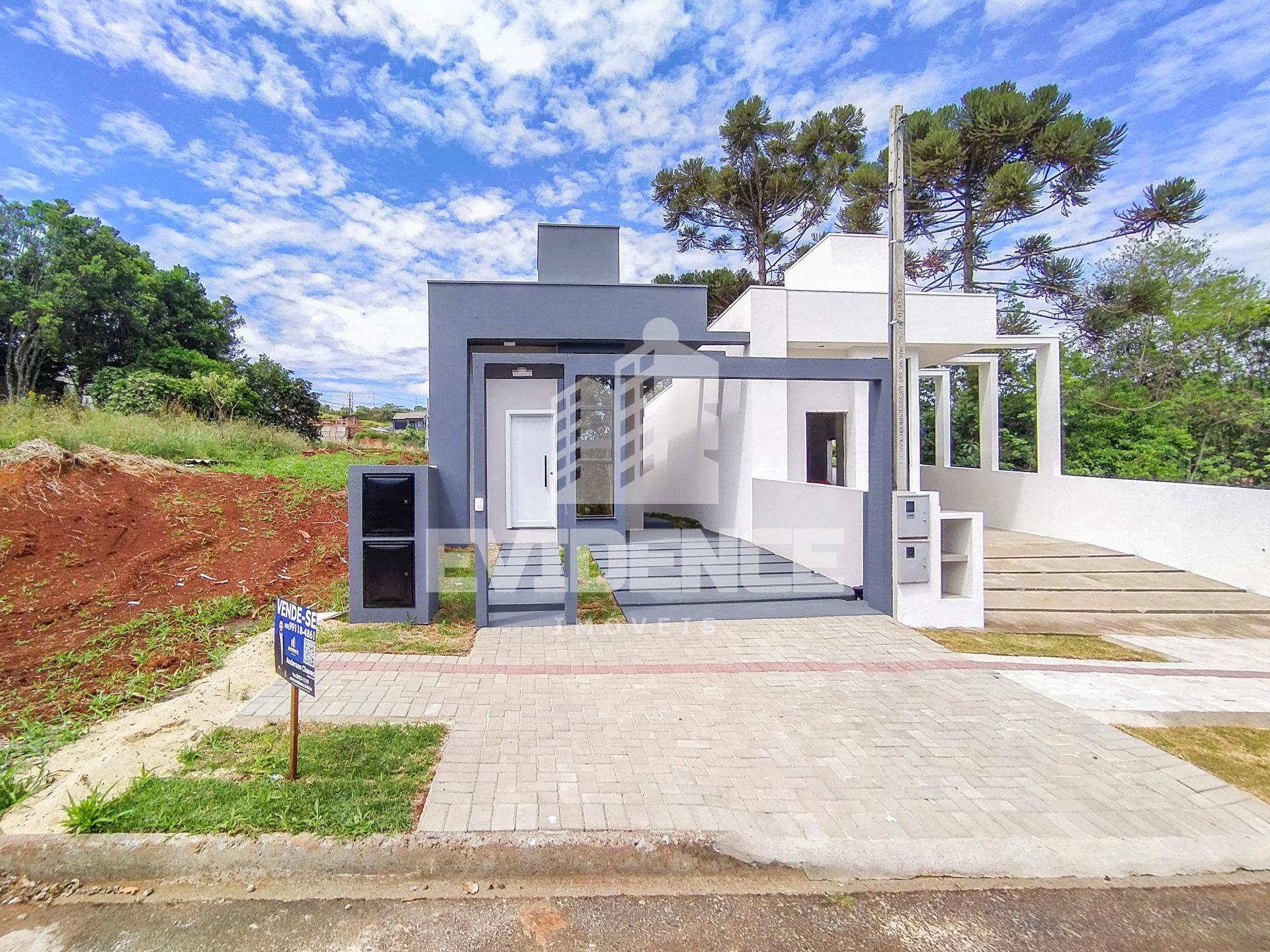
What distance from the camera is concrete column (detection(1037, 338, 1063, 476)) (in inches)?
429

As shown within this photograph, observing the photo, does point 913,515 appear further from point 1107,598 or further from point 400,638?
point 400,638

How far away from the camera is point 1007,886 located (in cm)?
248

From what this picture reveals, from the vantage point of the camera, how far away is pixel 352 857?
246 cm

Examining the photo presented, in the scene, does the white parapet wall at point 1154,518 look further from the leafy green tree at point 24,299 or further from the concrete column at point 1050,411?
the leafy green tree at point 24,299

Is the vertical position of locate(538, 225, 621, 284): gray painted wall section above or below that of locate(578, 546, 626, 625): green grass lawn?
above

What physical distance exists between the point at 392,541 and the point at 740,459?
6432 millimetres

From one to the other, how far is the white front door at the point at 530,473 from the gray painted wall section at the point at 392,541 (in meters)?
4.25

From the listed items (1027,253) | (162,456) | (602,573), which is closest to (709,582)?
(602,573)

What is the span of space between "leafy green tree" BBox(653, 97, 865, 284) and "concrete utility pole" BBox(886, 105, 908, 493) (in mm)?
15843

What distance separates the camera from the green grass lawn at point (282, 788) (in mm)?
2557

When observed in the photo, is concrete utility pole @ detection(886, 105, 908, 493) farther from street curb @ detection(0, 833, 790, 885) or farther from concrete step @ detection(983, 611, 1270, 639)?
street curb @ detection(0, 833, 790, 885)

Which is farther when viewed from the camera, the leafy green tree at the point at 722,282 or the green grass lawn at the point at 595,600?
the leafy green tree at the point at 722,282

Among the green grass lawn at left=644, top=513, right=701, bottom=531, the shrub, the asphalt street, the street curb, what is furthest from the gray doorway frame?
the shrub

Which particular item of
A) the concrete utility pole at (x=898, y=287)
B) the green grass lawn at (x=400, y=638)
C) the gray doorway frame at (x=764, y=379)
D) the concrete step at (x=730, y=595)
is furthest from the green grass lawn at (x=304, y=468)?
the concrete utility pole at (x=898, y=287)
